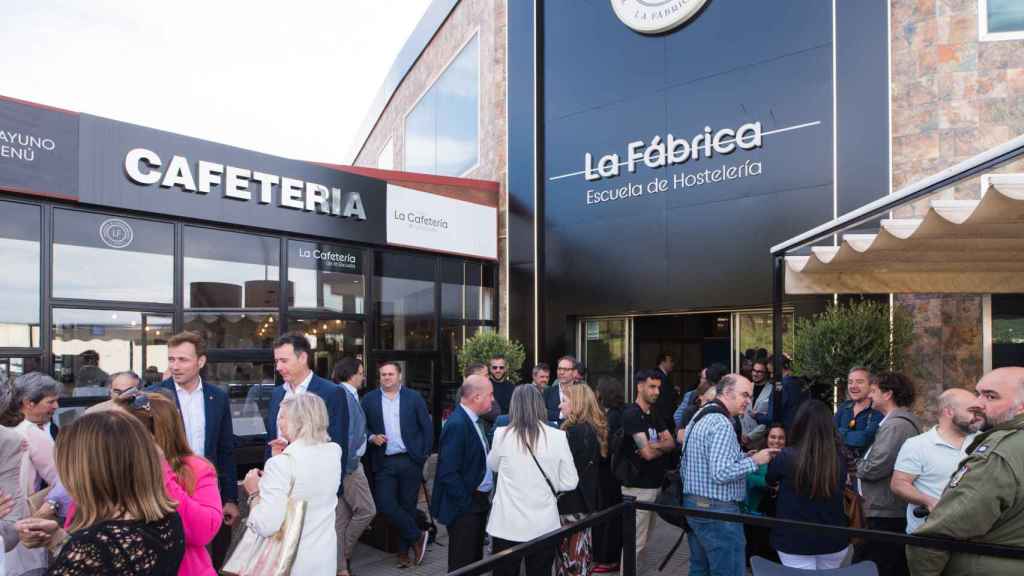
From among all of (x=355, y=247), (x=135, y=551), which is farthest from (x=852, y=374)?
(x=355, y=247)

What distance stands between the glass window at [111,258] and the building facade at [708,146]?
553 cm

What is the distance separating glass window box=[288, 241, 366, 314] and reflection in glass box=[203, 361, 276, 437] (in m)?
1.06

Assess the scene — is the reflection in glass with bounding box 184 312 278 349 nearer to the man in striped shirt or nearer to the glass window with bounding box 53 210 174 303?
the glass window with bounding box 53 210 174 303

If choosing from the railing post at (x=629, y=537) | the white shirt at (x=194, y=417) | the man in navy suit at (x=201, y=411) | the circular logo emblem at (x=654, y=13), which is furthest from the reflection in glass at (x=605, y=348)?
the railing post at (x=629, y=537)

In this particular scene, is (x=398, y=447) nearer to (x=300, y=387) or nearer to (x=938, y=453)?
(x=300, y=387)

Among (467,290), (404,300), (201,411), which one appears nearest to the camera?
(201,411)

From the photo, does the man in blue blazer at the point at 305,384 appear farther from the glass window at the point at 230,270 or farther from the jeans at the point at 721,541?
the glass window at the point at 230,270

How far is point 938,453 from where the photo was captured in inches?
135

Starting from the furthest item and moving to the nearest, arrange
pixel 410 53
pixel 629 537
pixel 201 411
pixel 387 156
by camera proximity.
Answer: pixel 387 156 → pixel 410 53 → pixel 201 411 → pixel 629 537

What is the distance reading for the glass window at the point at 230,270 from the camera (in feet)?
25.8

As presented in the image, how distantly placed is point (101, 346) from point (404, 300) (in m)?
4.12

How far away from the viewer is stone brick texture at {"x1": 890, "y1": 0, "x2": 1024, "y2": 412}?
23.9 feet

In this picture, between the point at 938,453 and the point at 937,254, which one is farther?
the point at 937,254

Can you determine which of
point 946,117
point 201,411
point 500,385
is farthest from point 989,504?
point 946,117
